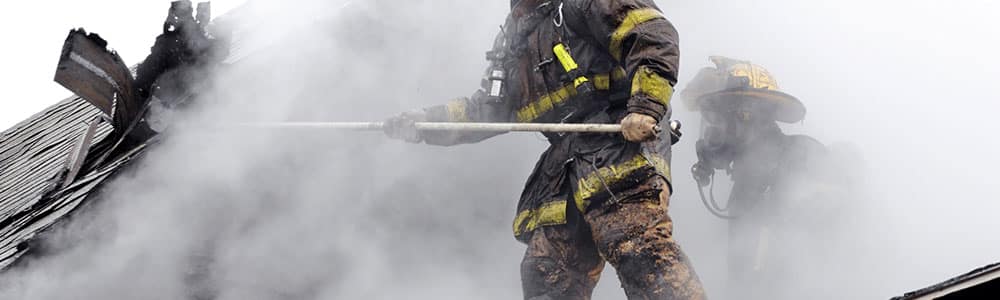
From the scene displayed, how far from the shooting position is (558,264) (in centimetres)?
620

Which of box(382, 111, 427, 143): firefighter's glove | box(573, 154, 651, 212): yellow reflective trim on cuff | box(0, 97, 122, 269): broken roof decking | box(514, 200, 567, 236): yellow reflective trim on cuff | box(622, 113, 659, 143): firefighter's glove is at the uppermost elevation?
box(622, 113, 659, 143): firefighter's glove

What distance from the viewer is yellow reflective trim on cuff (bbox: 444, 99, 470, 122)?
674cm

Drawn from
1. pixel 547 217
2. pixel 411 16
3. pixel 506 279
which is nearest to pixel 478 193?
pixel 506 279

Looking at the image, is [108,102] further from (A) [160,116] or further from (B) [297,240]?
(B) [297,240]

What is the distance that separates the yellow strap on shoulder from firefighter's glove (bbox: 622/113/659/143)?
48 centimetres

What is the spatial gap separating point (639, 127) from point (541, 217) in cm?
74

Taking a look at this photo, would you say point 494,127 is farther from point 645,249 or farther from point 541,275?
point 645,249

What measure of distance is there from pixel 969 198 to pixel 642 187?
2.95 metres

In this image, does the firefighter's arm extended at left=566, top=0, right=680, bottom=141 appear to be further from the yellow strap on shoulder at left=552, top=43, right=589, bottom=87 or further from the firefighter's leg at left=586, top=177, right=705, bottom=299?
the firefighter's leg at left=586, top=177, right=705, bottom=299

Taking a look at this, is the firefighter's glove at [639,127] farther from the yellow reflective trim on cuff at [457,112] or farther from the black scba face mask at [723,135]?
the black scba face mask at [723,135]

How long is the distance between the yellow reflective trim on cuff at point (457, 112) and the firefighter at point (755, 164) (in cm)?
176

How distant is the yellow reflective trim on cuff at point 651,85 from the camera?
19.2ft

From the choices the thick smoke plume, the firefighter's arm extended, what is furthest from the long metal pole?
the thick smoke plume

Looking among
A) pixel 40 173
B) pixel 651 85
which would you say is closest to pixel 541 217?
pixel 651 85
